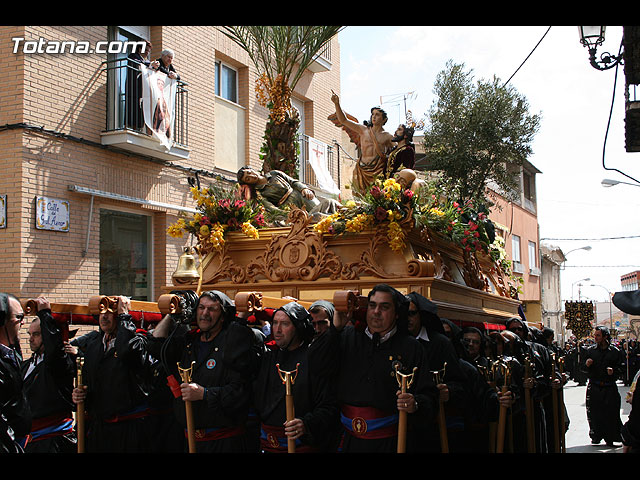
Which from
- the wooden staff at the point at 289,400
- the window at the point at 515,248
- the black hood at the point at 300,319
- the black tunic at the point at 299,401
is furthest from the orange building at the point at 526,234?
the wooden staff at the point at 289,400

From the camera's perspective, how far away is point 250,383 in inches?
180

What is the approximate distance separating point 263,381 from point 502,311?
5963 millimetres

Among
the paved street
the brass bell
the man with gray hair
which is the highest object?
the man with gray hair

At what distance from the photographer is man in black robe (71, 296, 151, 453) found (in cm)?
488

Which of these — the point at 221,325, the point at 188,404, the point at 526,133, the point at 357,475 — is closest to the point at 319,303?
the point at 221,325

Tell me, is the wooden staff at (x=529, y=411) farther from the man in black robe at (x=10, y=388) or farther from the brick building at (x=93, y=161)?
the man in black robe at (x=10, y=388)

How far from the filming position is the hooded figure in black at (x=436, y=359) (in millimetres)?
4750

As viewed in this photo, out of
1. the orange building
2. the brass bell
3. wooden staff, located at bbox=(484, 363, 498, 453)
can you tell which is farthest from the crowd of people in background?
the orange building

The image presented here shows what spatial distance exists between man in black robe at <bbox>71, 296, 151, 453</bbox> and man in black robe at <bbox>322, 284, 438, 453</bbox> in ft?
4.86

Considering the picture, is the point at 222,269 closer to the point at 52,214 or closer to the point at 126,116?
the point at 52,214

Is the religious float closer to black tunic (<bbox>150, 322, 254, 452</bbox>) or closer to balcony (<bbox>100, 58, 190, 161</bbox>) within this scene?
black tunic (<bbox>150, 322, 254, 452</bbox>)

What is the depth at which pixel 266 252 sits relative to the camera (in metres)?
7.09

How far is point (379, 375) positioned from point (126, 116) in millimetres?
7721

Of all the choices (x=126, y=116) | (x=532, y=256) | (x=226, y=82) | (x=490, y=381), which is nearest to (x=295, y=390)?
(x=490, y=381)
